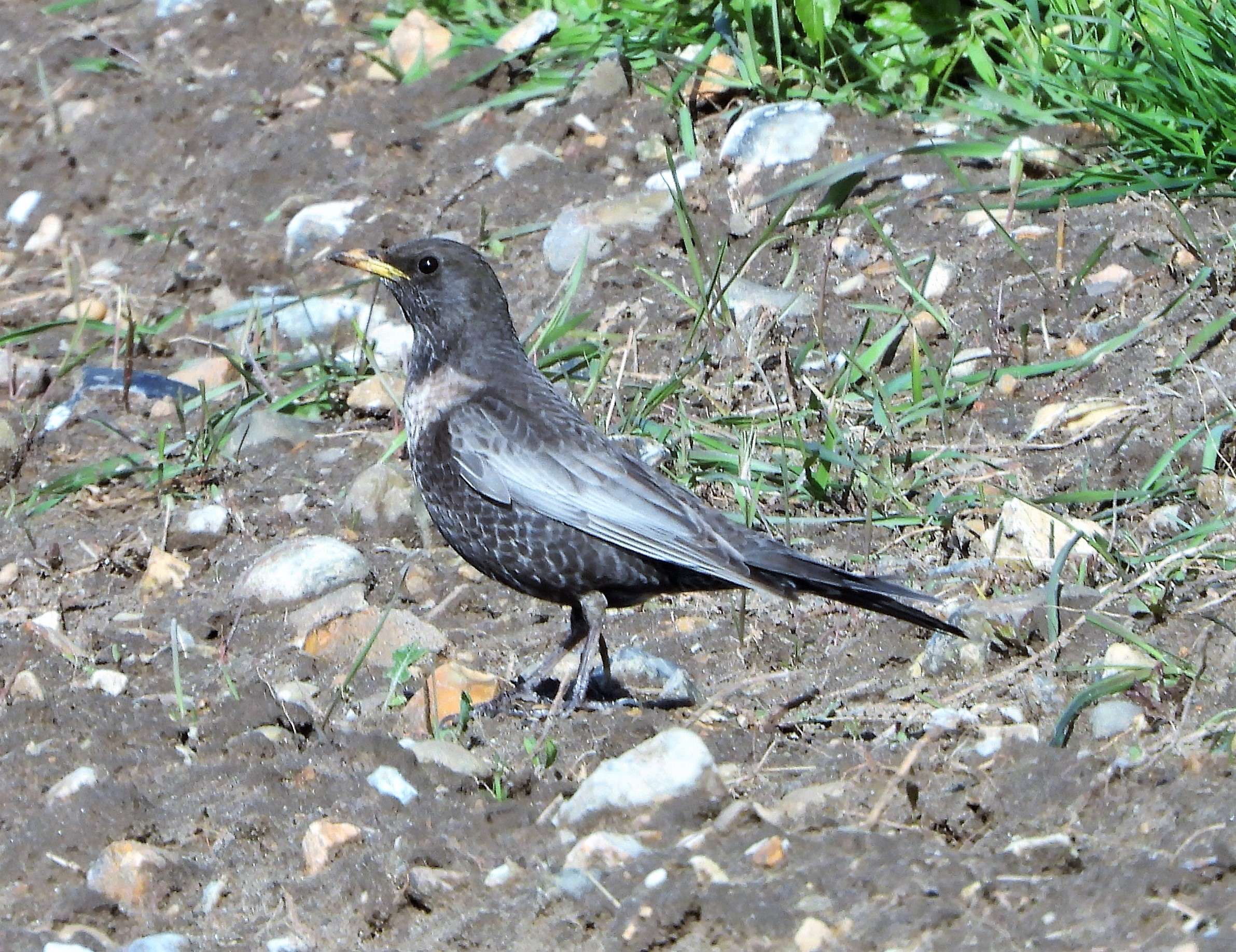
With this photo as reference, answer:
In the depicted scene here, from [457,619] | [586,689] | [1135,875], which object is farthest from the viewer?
[457,619]

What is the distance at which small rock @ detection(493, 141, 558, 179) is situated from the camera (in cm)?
707

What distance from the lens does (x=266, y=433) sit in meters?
6.04

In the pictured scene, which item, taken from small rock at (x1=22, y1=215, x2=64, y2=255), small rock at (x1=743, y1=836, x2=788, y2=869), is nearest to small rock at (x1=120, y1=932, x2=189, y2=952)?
small rock at (x1=743, y1=836, x2=788, y2=869)

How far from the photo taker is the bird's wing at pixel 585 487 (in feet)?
14.6

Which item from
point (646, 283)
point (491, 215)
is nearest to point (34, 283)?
point (491, 215)

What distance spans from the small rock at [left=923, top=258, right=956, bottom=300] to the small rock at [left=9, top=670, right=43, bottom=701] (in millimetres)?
3287

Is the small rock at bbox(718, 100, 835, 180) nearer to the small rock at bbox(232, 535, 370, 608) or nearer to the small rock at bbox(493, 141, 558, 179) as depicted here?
the small rock at bbox(493, 141, 558, 179)

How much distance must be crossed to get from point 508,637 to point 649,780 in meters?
1.67

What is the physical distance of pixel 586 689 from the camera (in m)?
4.43

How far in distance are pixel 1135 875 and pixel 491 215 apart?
15.4ft

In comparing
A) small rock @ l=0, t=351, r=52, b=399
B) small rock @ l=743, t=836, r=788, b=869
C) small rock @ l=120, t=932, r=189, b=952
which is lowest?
small rock @ l=0, t=351, r=52, b=399

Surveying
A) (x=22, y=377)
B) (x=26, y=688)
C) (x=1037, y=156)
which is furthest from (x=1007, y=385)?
(x=22, y=377)

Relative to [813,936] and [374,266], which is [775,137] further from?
[813,936]

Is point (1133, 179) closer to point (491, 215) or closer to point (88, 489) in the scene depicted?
point (491, 215)
